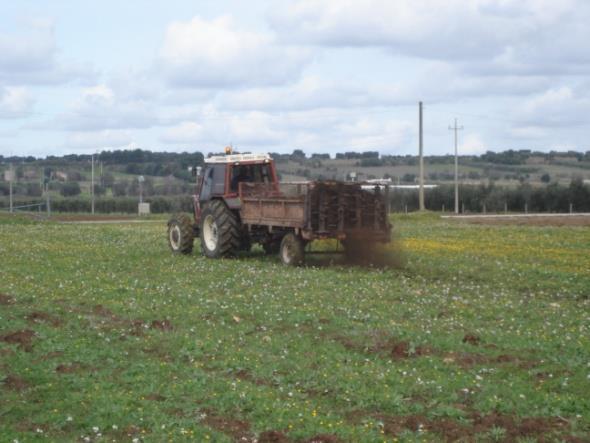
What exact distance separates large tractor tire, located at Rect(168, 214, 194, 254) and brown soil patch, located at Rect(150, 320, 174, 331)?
13440 millimetres

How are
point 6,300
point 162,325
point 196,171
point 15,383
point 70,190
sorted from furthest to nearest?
point 70,190, point 196,171, point 6,300, point 162,325, point 15,383

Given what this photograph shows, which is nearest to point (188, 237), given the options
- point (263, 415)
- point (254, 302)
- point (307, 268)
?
point (307, 268)

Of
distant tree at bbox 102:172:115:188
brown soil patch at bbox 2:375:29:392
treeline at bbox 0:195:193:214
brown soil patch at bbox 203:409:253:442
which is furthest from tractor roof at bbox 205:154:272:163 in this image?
distant tree at bbox 102:172:115:188

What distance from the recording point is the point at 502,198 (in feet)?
284

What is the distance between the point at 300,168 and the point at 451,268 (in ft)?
305

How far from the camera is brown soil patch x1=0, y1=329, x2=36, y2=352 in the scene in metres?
13.1

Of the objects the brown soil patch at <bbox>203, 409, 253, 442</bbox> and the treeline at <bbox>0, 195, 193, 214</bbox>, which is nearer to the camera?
the brown soil patch at <bbox>203, 409, 253, 442</bbox>

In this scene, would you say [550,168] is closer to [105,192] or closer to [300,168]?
[300,168]

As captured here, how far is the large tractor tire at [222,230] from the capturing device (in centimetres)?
2619

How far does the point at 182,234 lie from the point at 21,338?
48.8 ft

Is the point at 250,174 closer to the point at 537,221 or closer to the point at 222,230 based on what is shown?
the point at 222,230

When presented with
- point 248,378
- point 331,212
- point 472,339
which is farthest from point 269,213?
point 248,378

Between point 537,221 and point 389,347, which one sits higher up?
point 537,221

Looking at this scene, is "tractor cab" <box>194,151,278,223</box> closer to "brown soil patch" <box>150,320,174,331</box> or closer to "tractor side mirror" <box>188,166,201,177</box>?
"tractor side mirror" <box>188,166,201,177</box>
